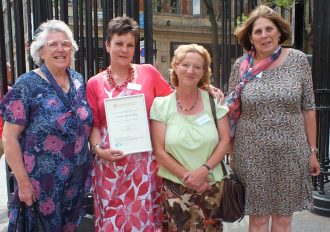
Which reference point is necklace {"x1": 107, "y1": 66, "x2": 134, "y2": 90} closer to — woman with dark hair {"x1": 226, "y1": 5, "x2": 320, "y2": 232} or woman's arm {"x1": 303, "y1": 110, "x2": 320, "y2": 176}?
woman with dark hair {"x1": 226, "y1": 5, "x2": 320, "y2": 232}

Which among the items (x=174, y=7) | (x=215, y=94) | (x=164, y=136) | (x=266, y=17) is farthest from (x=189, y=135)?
(x=174, y=7)

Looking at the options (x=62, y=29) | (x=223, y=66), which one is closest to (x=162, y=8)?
(x=223, y=66)

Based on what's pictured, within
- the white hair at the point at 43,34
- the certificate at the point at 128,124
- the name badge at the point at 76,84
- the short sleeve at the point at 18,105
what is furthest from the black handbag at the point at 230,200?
the short sleeve at the point at 18,105

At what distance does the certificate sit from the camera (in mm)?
2830

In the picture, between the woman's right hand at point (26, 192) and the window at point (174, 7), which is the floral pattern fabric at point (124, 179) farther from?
the window at point (174, 7)

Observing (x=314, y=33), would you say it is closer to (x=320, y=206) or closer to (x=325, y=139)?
(x=325, y=139)

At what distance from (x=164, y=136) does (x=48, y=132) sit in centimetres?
78

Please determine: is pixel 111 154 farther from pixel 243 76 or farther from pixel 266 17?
pixel 266 17

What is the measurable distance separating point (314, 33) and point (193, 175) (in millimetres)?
2644

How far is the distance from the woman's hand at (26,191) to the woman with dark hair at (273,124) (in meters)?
1.50

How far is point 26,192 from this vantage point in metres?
2.75

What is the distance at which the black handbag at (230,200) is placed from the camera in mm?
2875

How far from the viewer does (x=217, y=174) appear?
2.85 meters

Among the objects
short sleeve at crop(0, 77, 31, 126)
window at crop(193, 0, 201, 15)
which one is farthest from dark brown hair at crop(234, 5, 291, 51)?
window at crop(193, 0, 201, 15)
